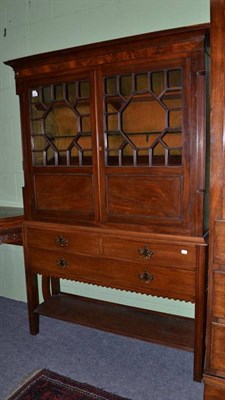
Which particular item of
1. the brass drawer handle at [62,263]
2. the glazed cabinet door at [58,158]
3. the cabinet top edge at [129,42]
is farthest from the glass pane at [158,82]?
the brass drawer handle at [62,263]

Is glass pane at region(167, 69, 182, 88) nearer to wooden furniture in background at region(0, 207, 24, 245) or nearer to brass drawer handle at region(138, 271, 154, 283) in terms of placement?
brass drawer handle at region(138, 271, 154, 283)

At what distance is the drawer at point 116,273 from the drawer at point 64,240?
0.04 metres

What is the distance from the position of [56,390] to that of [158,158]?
1470mm

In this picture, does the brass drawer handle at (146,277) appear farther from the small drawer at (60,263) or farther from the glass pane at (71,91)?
the glass pane at (71,91)

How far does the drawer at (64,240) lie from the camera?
2.11 meters

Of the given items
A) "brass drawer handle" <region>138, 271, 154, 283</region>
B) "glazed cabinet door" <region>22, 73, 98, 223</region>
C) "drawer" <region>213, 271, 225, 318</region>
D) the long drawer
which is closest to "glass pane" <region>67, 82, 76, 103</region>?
"glazed cabinet door" <region>22, 73, 98, 223</region>

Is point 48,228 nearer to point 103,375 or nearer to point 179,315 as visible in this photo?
point 103,375

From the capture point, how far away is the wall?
224cm

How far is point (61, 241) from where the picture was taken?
A: 2.21 meters

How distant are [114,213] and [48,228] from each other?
513 mm

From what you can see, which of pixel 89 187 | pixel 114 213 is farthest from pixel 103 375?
pixel 89 187

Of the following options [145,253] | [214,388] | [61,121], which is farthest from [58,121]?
[214,388]

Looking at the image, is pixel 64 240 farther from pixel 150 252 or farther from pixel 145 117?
pixel 145 117

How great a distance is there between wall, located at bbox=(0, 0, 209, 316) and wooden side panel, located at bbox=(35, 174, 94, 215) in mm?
760
